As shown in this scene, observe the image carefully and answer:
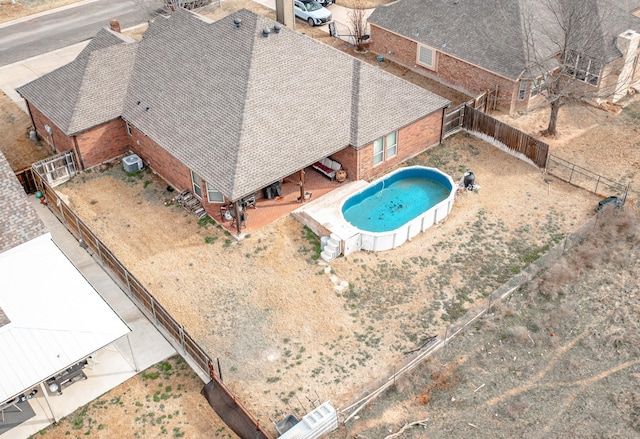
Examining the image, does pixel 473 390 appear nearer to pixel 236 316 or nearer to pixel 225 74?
pixel 236 316

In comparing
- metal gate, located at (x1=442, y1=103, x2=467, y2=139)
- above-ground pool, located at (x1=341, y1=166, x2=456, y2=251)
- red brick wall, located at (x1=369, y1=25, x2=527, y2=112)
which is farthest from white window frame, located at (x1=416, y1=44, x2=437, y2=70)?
above-ground pool, located at (x1=341, y1=166, x2=456, y2=251)

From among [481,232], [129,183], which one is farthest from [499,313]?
[129,183]

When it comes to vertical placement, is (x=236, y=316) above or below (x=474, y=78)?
below

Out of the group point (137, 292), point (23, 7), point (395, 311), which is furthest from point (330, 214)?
point (23, 7)

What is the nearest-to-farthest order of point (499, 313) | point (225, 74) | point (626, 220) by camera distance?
1. point (499, 313)
2. point (626, 220)
3. point (225, 74)

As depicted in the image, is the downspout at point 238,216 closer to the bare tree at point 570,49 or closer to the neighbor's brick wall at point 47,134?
the neighbor's brick wall at point 47,134

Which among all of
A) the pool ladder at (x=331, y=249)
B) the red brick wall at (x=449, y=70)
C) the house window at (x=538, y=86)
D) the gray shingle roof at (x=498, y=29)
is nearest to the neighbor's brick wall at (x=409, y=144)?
the pool ladder at (x=331, y=249)

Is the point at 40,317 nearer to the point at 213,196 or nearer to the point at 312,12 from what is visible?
the point at 213,196
